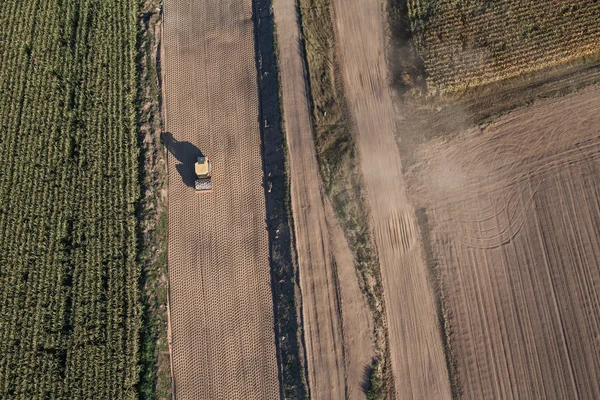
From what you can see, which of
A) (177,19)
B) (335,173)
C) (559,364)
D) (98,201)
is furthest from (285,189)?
(559,364)

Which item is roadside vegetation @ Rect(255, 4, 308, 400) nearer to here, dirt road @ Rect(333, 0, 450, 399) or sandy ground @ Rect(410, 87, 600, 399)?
dirt road @ Rect(333, 0, 450, 399)

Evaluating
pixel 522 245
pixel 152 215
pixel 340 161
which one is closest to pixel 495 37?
pixel 340 161

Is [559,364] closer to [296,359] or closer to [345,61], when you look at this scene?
[296,359]

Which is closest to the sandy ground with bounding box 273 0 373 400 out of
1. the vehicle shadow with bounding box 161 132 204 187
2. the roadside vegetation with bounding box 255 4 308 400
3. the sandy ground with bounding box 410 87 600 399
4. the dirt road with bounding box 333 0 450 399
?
the roadside vegetation with bounding box 255 4 308 400

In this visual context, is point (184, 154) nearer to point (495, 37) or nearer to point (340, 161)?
point (340, 161)

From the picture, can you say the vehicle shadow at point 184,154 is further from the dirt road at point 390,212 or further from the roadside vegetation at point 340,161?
the dirt road at point 390,212
